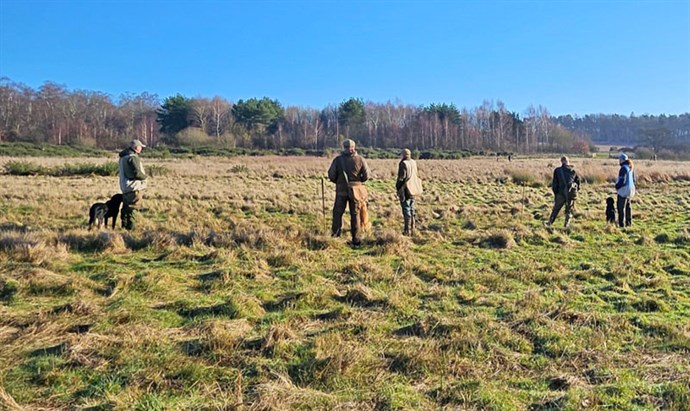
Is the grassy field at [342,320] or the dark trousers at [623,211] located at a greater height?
the dark trousers at [623,211]

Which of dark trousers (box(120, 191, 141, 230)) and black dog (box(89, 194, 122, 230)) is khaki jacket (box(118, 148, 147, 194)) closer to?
dark trousers (box(120, 191, 141, 230))

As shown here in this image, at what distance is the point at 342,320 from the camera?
173 inches

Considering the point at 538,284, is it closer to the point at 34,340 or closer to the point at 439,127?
the point at 34,340

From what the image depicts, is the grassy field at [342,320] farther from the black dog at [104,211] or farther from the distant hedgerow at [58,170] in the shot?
the distant hedgerow at [58,170]

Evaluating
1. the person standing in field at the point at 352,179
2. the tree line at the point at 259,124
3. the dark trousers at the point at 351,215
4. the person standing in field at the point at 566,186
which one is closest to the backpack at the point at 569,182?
the person standing in field at the point at 566,186

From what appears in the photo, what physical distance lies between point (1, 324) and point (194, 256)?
115 inches

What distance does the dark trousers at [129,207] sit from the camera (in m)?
8.59

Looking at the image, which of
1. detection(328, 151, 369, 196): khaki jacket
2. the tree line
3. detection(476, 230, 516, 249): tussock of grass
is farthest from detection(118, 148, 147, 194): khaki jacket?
the tree line

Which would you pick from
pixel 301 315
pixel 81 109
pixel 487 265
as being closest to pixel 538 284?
pixel 487 265

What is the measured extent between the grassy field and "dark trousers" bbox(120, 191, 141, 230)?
2.36 feet

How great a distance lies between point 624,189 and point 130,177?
1053cm

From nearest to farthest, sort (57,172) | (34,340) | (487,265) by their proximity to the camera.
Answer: (34,340) < (487,265) < (57,172)

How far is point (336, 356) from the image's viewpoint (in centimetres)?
343

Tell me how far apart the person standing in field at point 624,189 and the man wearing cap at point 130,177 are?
33.5ft
